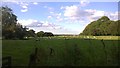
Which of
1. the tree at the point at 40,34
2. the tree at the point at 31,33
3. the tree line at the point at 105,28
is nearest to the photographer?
the tree at the point at 31,33

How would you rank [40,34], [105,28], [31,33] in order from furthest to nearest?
[105,28]
[40,34]
[31,33]

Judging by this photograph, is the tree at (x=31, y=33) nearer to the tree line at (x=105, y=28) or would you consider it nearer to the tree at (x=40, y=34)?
the tree at (x=40, y=34)

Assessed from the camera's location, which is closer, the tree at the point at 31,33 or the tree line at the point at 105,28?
the tree at the point at 31,33


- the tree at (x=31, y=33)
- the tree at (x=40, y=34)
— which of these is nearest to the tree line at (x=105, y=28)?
the tree at (x=40, y=34)

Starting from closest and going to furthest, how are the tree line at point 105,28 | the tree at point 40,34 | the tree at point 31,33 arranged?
the tree at point 31,33, the tree at point 40,34, the tree line at point 105,28

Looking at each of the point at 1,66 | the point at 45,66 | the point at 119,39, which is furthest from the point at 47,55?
the point at 119,39

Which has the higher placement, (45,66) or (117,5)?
(117,5)

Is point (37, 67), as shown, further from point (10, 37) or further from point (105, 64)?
point (10, 37)

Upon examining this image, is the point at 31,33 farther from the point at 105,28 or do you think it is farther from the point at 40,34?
the point at 105,28

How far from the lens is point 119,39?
21.6 ft

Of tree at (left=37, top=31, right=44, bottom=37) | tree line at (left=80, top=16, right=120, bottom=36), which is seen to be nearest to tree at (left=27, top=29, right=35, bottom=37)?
tree at (left=37, top=31, right=44, bottom=37)

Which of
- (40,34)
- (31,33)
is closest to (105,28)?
(40,34)

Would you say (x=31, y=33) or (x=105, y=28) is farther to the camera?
(x=105, y=28)

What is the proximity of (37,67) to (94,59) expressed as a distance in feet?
6.02
